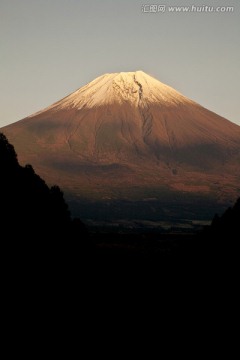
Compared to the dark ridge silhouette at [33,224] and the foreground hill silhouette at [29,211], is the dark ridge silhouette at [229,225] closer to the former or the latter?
the dark ridge silhouette at [33,224]

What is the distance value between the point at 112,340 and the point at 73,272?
22.7 ft

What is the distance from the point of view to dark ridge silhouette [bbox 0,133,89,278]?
39.7 meters

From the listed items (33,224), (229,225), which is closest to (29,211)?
(33,224)

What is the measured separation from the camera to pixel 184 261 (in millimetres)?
56469

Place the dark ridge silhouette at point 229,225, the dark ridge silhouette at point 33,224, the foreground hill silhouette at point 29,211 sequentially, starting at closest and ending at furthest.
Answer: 1. the dark ridge silhouette at point 33,224
2. the foreground hill silhouette at point 29,211
3. the dark ridge silhouette at point 229,225

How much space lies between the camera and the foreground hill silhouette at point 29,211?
41062 millimetres

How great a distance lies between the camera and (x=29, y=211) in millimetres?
44000

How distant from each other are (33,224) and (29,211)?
4.11 ft

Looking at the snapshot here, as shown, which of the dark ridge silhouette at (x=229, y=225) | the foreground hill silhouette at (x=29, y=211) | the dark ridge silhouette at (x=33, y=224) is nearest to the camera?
the dark ridge silhouette at (x=33, y=224)

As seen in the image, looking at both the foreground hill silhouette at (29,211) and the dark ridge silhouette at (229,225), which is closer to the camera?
the foreground hill silhouette at (29,211)

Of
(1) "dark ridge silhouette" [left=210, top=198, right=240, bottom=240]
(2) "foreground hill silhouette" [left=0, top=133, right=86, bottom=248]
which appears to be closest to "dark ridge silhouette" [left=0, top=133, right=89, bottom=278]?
(2) "foreground hill silhouette" [left=0, top=133, right=86, bottom=248]

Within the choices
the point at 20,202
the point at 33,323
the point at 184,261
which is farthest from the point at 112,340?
the point at 184,261

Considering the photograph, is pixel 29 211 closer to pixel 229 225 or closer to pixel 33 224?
pixel 33 224

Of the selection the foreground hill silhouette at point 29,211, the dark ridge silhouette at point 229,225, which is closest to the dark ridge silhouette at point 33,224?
the foreground hill silhouette at point 29,211
